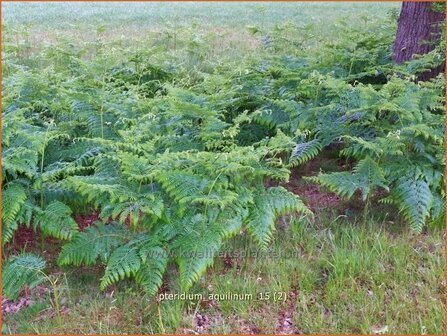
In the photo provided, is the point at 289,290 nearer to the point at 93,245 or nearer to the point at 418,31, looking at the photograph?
the point at 93,245

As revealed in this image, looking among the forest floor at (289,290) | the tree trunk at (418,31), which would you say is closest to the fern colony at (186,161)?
the forest floor at (289,290)

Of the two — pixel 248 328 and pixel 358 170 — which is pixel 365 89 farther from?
pixel 248 328

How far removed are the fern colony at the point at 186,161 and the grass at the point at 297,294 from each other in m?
0.21

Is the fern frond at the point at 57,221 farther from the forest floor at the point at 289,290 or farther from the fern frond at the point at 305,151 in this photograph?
the fern frond at the point at 305,151

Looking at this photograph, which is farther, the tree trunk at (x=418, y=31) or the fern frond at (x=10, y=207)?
the tree trunk at (x=418, y=31)

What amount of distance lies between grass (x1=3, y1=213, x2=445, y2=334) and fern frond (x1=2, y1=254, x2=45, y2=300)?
0.17 meters

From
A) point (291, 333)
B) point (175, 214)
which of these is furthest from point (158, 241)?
point (291, 333)

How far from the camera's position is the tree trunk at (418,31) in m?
6.53

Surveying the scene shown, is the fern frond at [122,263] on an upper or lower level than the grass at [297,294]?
upper

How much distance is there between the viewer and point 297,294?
13.3ft

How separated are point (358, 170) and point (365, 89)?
858mm

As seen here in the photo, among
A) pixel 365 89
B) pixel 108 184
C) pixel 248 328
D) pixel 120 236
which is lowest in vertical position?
pixel 248 328

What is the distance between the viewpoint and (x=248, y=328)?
379cm

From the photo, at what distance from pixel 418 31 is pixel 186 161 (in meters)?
3.82
